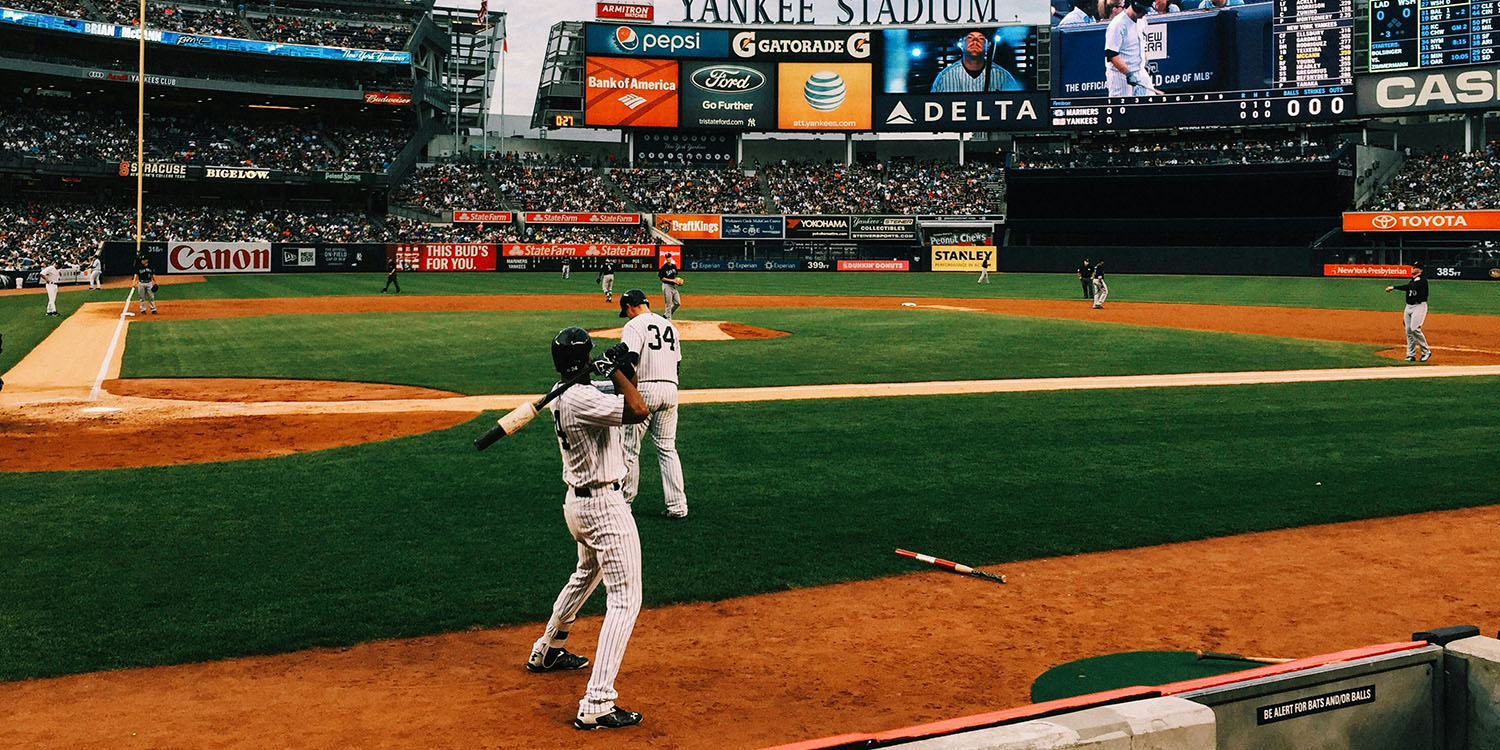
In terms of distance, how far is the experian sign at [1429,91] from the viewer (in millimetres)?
59281

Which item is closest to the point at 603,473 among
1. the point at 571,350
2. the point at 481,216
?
the point at 571,350

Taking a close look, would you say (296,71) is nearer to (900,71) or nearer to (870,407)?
(900,71)

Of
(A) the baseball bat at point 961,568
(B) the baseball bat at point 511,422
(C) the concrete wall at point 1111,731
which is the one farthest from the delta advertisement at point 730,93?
(C) the concrete wall at point 1111,731

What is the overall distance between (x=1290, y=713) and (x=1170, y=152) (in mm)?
68342

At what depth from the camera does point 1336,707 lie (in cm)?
423

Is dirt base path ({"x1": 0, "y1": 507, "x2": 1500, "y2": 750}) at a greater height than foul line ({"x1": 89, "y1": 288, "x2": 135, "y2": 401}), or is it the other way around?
foul line ({"x1": 89, "y1": 288, "x2": 135, "y2": 401})

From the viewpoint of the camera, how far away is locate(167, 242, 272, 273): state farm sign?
195 ft

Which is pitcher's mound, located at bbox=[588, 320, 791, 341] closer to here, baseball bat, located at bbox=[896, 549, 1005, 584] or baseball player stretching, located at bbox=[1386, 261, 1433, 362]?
baseball player stretching, located at bbox=[1386, 261, 1433, 362]

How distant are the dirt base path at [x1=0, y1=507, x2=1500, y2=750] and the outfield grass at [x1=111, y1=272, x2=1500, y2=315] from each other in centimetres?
3301

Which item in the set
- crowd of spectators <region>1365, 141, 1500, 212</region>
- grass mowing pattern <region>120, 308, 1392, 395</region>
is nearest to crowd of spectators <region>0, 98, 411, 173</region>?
grass mowing pattern <region>120, 308, 1392, 395</region>

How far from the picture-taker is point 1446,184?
200 feet

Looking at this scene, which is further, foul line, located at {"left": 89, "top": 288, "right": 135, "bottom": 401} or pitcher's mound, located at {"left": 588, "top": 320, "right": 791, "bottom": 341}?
pitcher's mound, located at {"left": 588, "top": 320, "right": 791, "bottom": 341}

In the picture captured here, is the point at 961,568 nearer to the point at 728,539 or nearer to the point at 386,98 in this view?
the point at 728,539

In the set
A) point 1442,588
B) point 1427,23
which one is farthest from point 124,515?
point 1427,23
